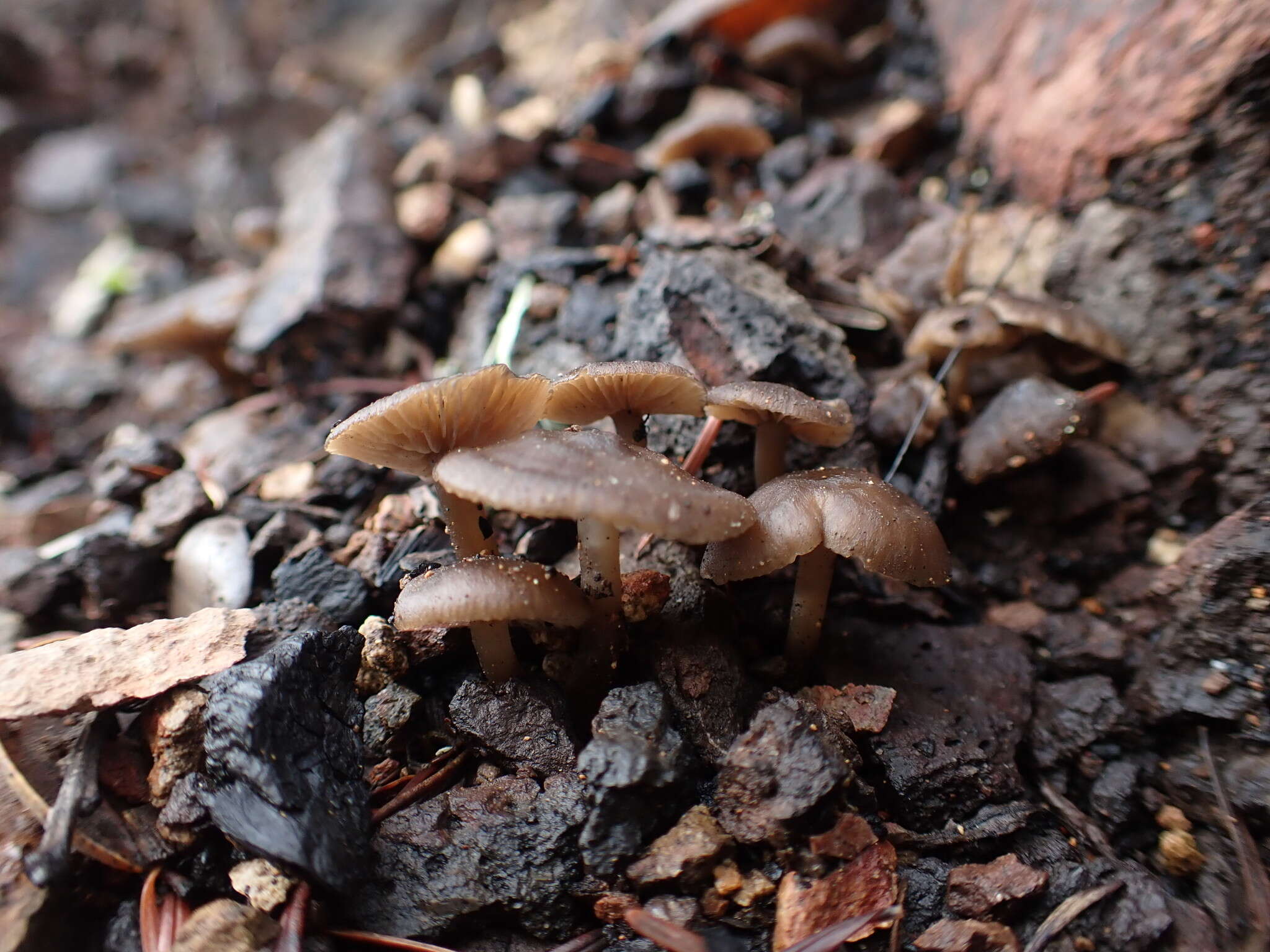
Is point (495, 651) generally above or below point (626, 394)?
below

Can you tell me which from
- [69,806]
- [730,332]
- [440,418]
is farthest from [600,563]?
[69,806]

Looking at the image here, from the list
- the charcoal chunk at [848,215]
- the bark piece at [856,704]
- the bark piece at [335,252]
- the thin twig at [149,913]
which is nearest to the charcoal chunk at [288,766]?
the thin twig at [149,913]

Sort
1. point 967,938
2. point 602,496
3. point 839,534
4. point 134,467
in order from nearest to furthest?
point 602,496
point 967,938
point 839,534
point 134,467

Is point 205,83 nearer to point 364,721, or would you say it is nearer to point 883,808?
point 364,721

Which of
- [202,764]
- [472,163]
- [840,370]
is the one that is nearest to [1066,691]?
[840,370]

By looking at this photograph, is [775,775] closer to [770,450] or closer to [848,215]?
[770,450]

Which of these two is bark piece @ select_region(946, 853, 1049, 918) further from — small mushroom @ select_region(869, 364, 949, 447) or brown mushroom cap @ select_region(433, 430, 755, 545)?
small mushroom @ select_region(869, 364, 949, 447)
